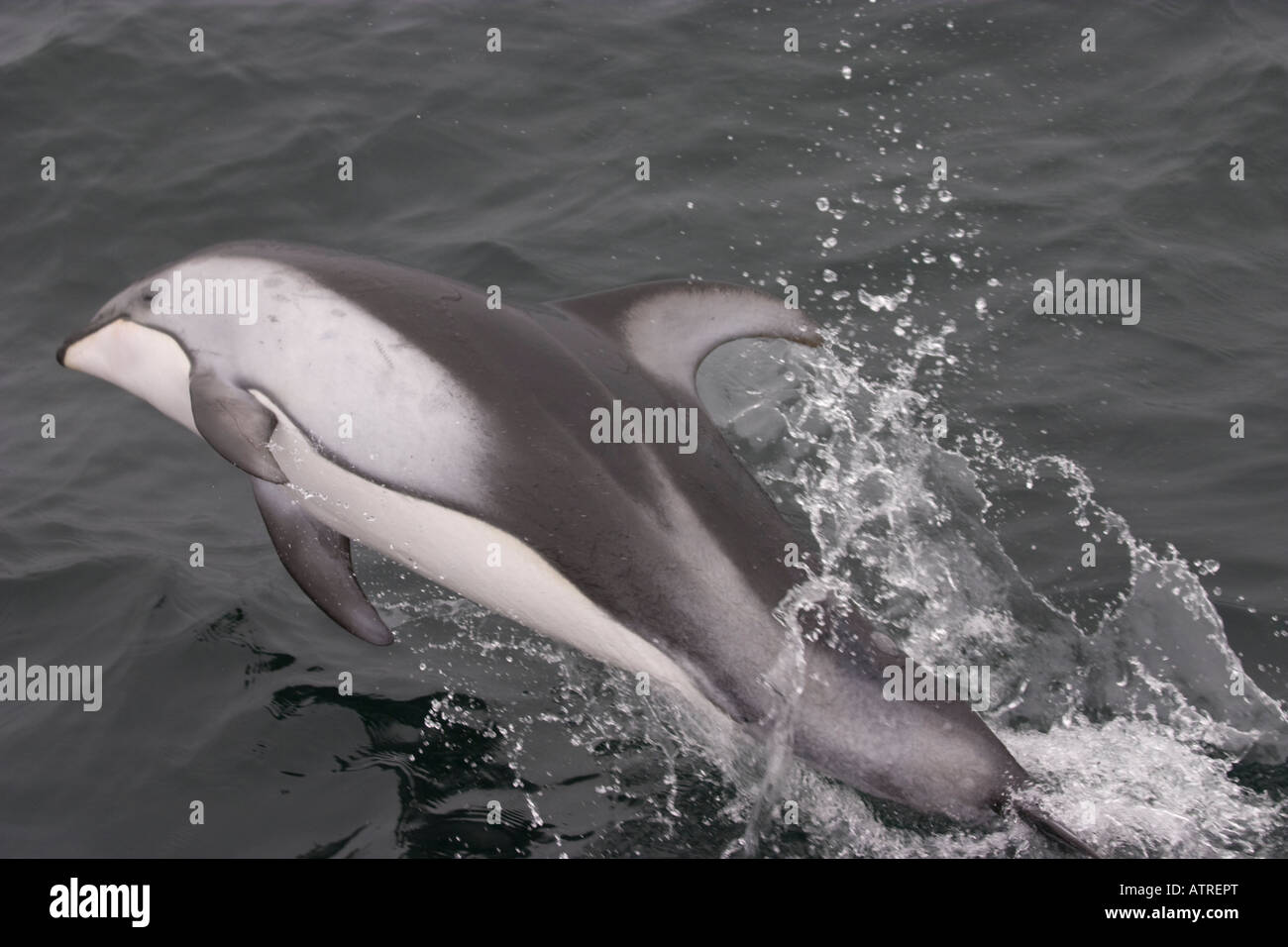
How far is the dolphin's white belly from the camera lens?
664 centimetres

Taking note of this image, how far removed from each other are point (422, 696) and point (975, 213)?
21.1ft

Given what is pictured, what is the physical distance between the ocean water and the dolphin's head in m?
1.49

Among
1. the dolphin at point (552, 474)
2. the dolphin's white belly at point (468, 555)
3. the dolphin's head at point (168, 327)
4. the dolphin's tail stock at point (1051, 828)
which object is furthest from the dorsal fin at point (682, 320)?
the dolphin's tail stock at point (1051, 828)

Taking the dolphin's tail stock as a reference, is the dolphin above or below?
above

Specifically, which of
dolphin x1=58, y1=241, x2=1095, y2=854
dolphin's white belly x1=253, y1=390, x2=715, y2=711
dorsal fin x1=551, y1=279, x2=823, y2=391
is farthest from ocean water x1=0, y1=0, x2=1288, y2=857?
dorsal fin x1=551, y1=279, x2=823, y2=391

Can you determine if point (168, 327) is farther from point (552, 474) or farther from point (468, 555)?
point (552, 474)

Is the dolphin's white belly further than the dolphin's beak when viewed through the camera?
No

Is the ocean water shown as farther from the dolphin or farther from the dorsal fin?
the dorsal fin

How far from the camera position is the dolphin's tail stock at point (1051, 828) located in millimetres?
5992

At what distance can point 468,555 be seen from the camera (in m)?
6.90

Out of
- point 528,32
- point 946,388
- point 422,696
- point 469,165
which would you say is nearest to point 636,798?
point 422,696

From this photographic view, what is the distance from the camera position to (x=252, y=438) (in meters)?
6.87

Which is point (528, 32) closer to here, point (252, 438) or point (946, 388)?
point (946, 388)

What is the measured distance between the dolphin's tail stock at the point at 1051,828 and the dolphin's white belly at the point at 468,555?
4.72 ft
